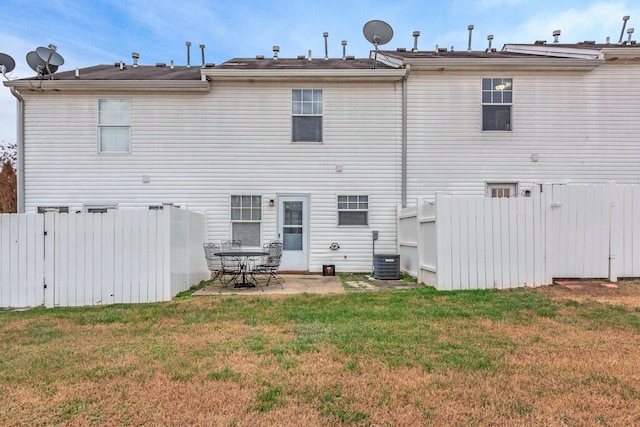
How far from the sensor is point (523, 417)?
2.67 metres

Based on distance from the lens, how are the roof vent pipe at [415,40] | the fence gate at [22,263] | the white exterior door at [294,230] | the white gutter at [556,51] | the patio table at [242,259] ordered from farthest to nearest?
the roof vent pipe at [415,40] < the white exterior door at [294,230] < the white gutter at [556,51] < the patio table at [242,259] < the fence gate at [22,263]

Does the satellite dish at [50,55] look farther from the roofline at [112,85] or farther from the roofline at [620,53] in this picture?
the roofline at [620,53]

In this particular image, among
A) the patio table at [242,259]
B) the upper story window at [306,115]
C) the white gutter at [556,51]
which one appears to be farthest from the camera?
the upper story window at [306,115]

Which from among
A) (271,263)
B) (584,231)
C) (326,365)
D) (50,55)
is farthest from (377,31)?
(326,365)

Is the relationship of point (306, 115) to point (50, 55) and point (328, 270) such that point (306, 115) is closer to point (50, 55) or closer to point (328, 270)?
point (328, 270)

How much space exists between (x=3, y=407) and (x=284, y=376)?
6.92 ft

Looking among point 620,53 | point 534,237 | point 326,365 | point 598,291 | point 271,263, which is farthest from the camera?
point 620,53

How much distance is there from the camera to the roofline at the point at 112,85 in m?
9.76

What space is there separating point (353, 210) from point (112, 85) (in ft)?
22.8

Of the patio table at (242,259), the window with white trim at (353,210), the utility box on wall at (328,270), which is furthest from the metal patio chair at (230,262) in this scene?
the window with white trim at (353,210)

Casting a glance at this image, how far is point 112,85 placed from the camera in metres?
9.84

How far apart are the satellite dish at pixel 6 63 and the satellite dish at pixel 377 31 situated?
9.23 m

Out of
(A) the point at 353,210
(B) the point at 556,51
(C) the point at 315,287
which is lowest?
(C) the point at 315,287

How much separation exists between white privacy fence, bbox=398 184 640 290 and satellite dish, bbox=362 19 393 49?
533 cm
